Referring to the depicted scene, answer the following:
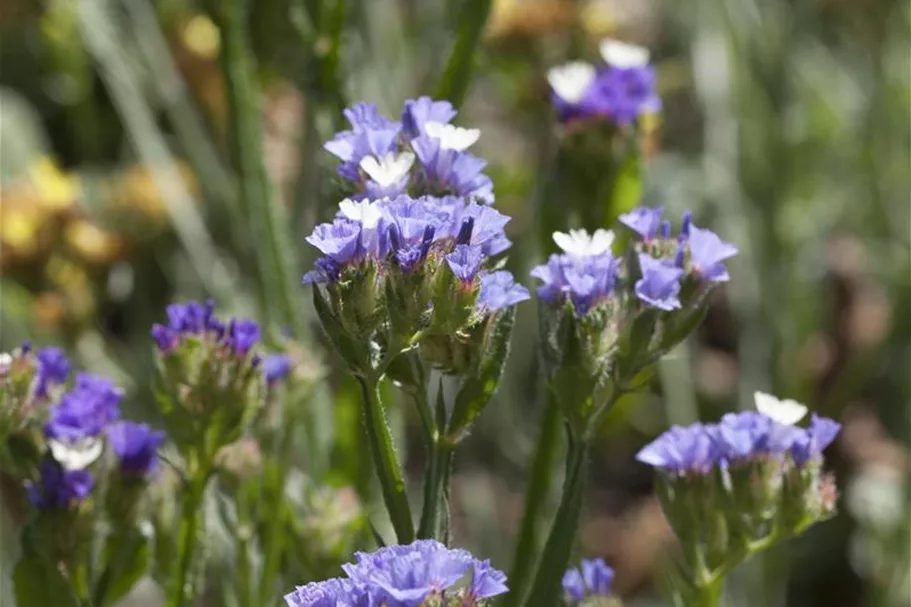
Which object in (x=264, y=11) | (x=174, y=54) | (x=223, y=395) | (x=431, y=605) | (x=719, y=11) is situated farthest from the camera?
(x=174, y=54)

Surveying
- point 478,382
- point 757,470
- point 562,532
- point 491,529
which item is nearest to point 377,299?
point 478,382

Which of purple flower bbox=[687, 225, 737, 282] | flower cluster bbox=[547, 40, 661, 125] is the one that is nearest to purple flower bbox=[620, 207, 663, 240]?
purple flower bbox=[687, 225, 737, 282]

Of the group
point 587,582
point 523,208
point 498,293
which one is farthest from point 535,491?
point 523,208

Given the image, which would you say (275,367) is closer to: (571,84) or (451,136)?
(451,136)

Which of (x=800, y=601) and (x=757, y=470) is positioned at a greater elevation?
(x=800, y=601)

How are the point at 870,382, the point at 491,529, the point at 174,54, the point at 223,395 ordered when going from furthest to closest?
the point at 870,382
the point at 174,54
the point at 491,529
the point at 223,395

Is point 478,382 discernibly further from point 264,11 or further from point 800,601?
point 800,601
